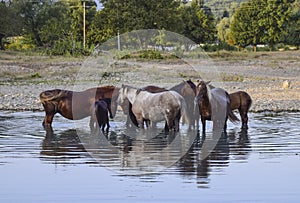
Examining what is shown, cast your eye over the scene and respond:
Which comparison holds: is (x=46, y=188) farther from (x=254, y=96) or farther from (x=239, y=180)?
(x=254, y=96)

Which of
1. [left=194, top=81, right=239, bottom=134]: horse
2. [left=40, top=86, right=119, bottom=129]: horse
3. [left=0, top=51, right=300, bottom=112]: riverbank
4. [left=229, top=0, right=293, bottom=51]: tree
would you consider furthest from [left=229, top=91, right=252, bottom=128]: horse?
[left=229, top=0, right=293, bottom=51]: tree

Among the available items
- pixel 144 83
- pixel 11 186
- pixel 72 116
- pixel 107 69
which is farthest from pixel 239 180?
pixel 107 69

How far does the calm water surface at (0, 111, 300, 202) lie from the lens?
924 centimetres

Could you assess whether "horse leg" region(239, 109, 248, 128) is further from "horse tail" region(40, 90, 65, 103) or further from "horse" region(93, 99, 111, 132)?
"horse tail" region(40, 90, 65, 103)

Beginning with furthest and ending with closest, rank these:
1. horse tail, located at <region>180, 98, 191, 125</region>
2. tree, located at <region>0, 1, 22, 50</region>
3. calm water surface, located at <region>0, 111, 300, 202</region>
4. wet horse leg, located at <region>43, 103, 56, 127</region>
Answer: tree, located at <region>0, 1, 22, 50</region>, wet horse leg, located at <region>43, 103, 56, 127</region>, horse tail, located at <region>180, 98, 191, 125</region>, calm water surface, located at <region>0, 111, 300, 202</region>

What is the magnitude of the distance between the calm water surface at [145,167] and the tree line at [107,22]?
139 ft

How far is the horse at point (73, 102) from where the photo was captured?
16453 millimetres

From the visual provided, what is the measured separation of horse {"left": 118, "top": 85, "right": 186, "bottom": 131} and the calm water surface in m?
0.36

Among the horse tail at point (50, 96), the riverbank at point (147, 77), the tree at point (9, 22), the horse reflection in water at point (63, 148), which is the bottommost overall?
the riverbank at point (147, 77)

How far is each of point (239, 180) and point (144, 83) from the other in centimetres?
A: 1967

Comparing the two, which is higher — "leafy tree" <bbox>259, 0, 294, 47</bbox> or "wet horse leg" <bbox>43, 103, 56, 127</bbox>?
"leafy tree" <bbox>259, 0, 294, 47</bbox>

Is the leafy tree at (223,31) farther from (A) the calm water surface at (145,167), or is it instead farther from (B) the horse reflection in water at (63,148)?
(A) the calm water surface at (145,167)

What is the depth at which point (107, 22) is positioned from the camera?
5775cm

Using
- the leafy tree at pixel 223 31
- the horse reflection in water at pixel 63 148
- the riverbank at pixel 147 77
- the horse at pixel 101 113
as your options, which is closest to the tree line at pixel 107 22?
the leafy tree at pixel 223 31
